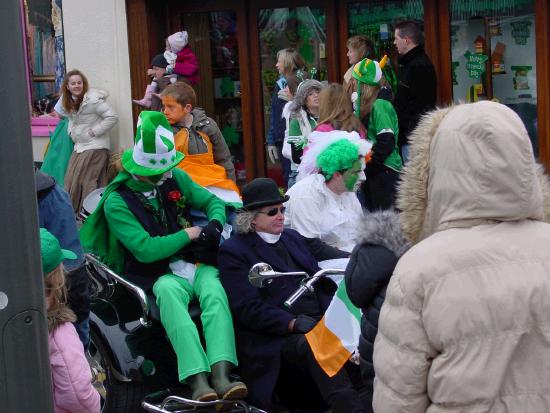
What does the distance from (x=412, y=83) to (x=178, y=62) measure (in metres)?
2.24

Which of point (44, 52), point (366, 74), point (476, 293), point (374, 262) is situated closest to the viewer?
point (476, 293)

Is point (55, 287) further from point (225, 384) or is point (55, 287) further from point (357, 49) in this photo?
point (357, 49)

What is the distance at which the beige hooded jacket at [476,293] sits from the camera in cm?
282

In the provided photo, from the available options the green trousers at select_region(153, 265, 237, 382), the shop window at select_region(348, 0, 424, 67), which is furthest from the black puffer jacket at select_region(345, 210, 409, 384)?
the shop window at select_region(348, 0, 424, 67)

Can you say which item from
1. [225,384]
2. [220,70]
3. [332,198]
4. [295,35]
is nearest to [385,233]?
[225,384]

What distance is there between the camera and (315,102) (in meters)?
9.10

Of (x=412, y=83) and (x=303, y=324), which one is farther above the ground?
(x=412, y=83)

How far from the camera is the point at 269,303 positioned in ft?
18.3

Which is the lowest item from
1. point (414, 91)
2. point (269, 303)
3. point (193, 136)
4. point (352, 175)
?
point (269, 303)

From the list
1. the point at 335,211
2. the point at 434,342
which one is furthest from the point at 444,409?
the point at 335,211

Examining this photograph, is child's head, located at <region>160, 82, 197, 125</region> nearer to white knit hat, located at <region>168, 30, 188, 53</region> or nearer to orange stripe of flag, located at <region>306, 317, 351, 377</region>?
white knit hat, located at <region>168, 30, 188, 53</region>

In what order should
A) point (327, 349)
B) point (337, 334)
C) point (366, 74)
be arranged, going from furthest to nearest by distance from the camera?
point (366, 74) → point (327, 349) → point (337, 334)

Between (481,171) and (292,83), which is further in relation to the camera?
(292,83)

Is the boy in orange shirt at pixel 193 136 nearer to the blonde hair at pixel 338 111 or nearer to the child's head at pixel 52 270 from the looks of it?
the blonde hair at pixel 338 111
